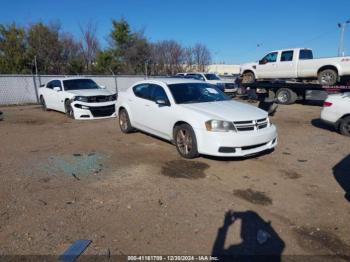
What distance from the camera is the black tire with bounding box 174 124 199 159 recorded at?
6.09 metres

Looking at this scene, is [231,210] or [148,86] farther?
[148,86]

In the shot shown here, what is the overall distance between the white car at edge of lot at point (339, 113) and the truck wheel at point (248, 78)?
9.14 metres

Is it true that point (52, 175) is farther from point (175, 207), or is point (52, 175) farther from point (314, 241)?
point (314, 241)

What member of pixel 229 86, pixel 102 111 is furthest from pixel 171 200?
pixel 229 86

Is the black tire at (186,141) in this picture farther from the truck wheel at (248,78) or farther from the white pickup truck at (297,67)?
the truck wheel at (248,78)

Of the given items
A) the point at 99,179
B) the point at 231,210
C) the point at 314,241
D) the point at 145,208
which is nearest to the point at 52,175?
the point at 99,179

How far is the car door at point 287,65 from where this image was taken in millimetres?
15133

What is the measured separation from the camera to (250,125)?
5.93 meters

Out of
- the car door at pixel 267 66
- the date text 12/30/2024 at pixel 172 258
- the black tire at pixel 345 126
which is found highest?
the car door at pixel 267 66

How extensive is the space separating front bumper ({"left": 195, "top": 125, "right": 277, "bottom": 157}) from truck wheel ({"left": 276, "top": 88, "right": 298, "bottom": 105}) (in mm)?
10227

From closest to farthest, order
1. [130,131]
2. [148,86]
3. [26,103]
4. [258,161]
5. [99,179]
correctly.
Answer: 1. [99,179]
2. [258,161]
3. [148,86]
4. [130,131]
5. [26,103]

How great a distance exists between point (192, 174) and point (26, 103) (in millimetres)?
15835

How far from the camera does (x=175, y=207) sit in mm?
4207

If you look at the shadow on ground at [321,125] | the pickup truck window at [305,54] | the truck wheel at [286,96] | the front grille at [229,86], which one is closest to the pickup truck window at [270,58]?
the pickup truck window at [305,54]
